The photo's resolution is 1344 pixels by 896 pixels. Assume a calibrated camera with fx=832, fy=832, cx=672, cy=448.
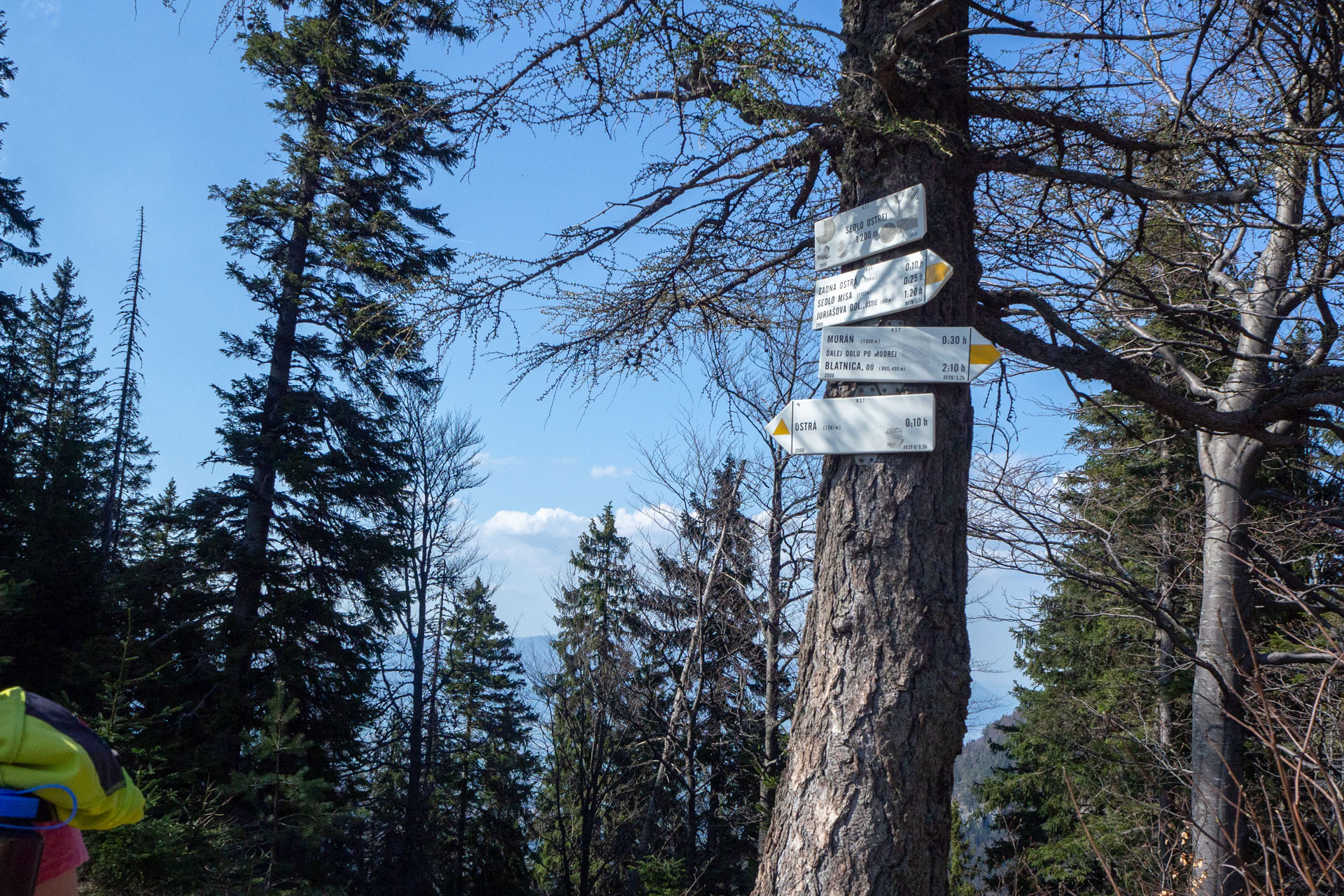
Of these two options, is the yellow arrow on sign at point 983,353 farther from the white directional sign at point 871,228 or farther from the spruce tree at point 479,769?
the spruce tree at point 479,769

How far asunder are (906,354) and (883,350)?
0.07 m

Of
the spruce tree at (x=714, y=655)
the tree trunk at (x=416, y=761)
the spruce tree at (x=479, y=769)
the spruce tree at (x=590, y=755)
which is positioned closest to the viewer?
the spruce tree at (x=590, y=755)

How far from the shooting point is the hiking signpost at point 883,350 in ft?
8.20

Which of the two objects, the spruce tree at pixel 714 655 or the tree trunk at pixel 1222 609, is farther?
the spruce tree at pixel 714 655

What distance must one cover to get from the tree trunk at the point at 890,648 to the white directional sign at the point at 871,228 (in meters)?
0.07

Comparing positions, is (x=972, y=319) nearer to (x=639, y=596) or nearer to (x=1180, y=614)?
(x=1180, y=614)

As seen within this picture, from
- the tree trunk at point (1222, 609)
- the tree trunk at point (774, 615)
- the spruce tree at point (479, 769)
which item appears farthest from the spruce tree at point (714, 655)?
the tree trunk at point (1222, 609)

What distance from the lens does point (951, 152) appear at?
8.91 ft

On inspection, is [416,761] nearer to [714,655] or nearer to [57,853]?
[714,655]

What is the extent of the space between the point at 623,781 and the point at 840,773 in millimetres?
13555

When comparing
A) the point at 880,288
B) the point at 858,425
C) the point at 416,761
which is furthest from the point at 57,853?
the point at 416,761

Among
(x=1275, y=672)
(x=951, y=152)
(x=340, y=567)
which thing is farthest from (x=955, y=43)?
(x=340, y=567)

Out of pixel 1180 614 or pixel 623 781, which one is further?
pixel 623 781

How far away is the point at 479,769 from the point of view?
21781mm
